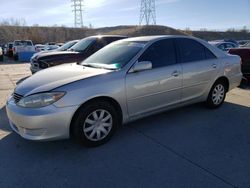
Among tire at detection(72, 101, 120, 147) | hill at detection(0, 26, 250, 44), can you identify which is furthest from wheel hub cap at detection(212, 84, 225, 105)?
hill at detection(0, 26, 250, 44)

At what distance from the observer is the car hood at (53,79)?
12.1 feet

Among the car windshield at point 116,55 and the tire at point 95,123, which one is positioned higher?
the car windshield at point 116,55

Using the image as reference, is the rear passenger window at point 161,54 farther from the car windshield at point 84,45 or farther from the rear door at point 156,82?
the car windshield at point 84,45

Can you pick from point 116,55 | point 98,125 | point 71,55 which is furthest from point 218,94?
point 71,55

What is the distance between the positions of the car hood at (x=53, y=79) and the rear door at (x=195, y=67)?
5.31ft

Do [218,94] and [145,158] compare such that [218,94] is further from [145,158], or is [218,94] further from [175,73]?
[145,158]

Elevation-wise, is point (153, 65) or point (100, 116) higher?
point (153, 65)

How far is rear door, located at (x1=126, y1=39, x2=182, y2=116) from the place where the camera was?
4.12 m

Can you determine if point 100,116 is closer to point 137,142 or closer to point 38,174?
point 137,142

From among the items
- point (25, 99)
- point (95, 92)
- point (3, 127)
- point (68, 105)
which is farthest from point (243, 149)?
point (3, 127)

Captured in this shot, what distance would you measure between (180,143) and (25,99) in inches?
91.5

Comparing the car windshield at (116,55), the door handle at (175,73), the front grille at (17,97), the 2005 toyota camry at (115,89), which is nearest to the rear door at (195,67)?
the 2005 toyota camry at (115,89)

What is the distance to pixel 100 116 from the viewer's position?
12.7 feet

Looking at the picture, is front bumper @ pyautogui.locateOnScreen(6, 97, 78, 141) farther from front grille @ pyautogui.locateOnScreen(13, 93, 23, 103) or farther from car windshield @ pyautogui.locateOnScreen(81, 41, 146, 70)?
car windshield @ pyautogui.locateOnScreen(81, 41, 146, 70)
